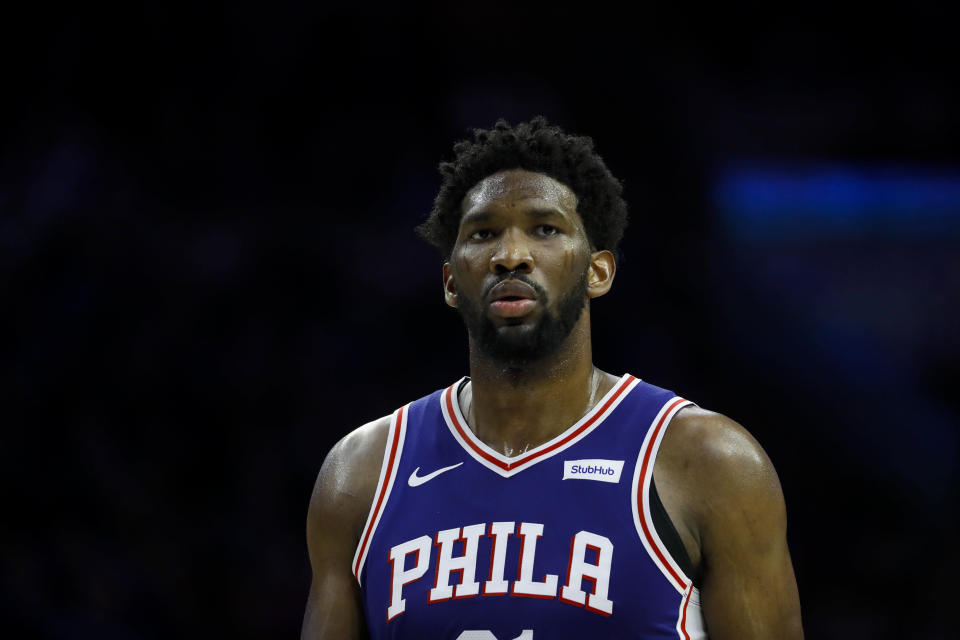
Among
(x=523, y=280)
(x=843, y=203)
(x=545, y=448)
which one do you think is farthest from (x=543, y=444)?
(x=843, y=203)

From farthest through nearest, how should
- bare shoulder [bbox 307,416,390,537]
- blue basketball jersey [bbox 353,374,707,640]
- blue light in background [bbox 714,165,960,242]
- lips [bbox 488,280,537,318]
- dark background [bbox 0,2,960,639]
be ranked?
1. blue light in background [bbox 714,165,960,242]
2. dark background [bbox 0,2,960,639]
3. bare shoulder [bbox 307,416,390,537]
4. lips [bbox 488,280,537,318]
5. blue basketball jersey [bbox 353,374,707,640]

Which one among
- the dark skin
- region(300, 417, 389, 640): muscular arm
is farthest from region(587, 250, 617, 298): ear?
region(300, 417, 389, 640): muscular arm

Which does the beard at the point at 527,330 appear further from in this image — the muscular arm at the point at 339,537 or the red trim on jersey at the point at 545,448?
the muscular arm at the point at 339,537

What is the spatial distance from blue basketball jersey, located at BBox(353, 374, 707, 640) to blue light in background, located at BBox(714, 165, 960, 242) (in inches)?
95.4

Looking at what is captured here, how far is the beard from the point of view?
2326 mm

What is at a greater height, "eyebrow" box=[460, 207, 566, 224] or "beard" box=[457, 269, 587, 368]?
"eyebrow" box=[460, 207, 566, 224]

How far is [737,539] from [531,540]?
0.42 m

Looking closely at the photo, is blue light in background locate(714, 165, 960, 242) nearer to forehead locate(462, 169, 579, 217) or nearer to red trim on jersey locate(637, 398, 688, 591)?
forehead locate(462, 169, 579, 217)

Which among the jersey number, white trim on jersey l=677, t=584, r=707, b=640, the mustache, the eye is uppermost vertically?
the eye

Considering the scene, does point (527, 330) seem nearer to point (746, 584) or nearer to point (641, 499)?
point (641, 499)

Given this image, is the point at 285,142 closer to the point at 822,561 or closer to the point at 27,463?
the point at 27,463

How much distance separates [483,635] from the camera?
7.10 feet

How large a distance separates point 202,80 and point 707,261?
8.39 ft

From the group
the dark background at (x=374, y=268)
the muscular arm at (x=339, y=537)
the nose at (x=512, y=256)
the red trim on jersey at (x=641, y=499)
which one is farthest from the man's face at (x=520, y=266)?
the dark background at (x=374, y=268)
